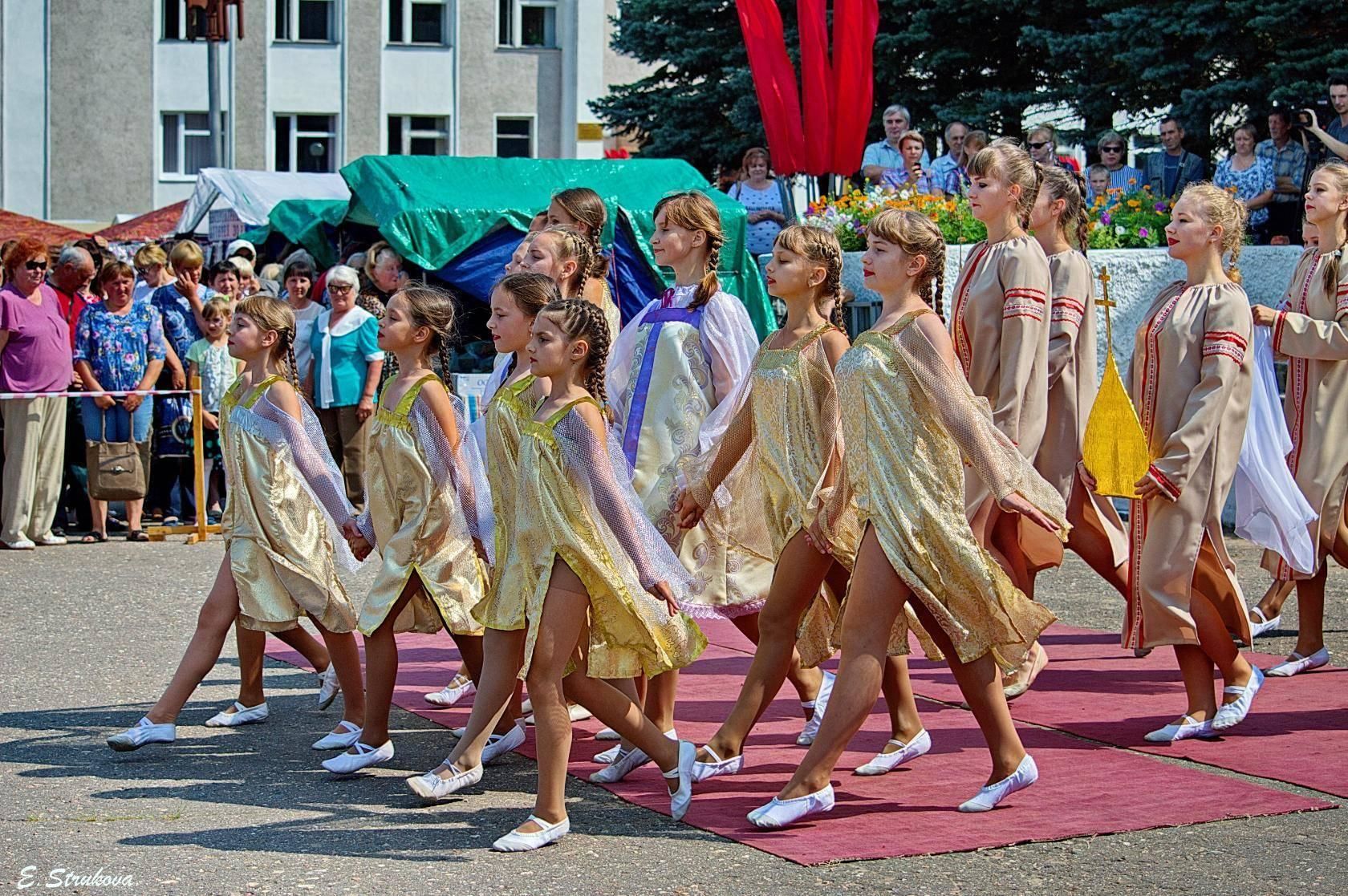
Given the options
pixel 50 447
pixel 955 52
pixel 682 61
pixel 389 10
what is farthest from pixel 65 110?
pixel 50 447

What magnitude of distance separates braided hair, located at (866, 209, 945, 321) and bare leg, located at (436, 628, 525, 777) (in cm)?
161

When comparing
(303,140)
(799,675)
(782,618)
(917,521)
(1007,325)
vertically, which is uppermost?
(303,140)

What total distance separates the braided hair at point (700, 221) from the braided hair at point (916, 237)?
1033 millimetres

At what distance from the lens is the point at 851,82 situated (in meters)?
17.5

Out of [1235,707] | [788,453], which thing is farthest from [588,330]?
[1235,707]

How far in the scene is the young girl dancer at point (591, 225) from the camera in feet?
22.5

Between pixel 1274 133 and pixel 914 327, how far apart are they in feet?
33.1

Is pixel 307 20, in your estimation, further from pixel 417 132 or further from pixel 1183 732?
pixel 1183 732

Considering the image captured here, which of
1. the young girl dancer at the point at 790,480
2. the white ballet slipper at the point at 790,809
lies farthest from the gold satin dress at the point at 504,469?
the white ballet slipper at the point at 790,809

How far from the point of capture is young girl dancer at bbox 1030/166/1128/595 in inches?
291

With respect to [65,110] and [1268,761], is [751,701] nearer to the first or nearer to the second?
[1268,761]

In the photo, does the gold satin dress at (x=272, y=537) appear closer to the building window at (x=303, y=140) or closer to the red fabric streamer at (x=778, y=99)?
the red fabric streamer at (x=778, y=99)

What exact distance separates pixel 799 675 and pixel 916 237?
1.95 m

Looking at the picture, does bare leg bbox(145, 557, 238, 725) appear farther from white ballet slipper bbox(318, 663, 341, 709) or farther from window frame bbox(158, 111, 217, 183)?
window frame bbox(158, 111, 217, 183)
